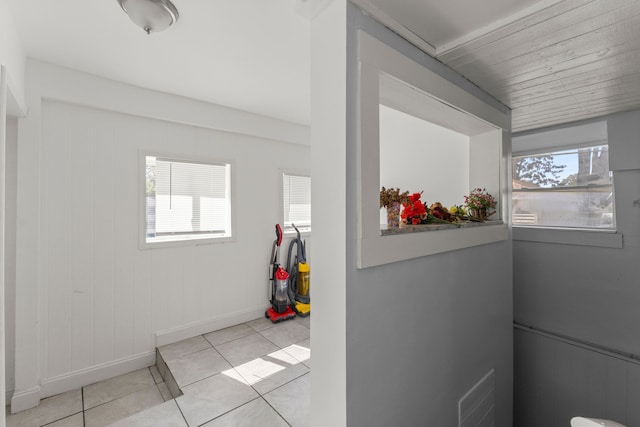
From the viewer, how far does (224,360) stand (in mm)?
2566

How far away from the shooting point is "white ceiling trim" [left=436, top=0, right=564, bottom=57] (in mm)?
1071

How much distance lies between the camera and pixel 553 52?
134cm

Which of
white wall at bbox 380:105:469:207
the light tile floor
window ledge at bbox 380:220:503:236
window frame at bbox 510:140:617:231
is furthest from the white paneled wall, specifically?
window frame at bbox 510:140:617:231

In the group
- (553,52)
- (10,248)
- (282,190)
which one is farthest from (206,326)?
(553,52)

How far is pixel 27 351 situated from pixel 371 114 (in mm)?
3041

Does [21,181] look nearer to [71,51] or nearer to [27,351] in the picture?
[71,51]

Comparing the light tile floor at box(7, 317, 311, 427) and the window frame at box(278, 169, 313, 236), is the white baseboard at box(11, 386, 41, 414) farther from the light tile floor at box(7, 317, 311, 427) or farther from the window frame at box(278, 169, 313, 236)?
the window frame at box(278, 169, 313, 236)

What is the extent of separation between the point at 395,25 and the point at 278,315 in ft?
10.6

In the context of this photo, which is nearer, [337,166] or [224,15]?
[337,166]

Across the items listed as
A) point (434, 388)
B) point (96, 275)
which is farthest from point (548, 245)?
point (96, 275)

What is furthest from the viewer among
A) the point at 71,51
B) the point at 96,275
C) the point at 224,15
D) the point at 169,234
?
the point at 169,234

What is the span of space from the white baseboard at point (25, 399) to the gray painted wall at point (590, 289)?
4.05 m

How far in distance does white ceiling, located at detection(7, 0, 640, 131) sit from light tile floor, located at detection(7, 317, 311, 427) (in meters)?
2.35

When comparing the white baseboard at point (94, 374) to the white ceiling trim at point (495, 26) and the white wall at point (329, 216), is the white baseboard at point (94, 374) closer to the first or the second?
the white wall at point (329, 216)
